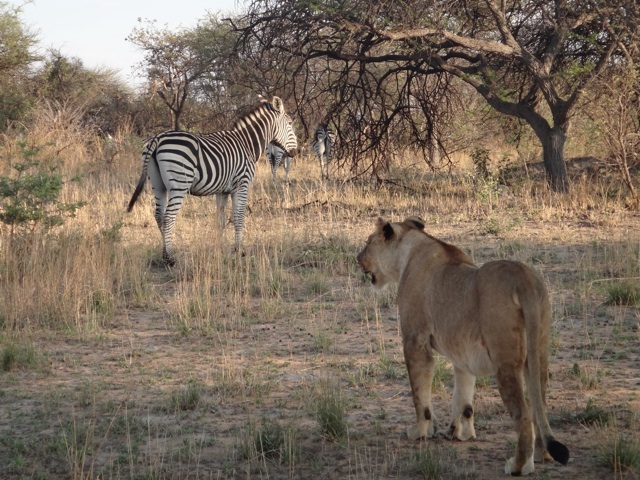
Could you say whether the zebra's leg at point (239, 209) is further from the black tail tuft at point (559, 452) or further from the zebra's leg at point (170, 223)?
the black tail tuft at point (559, 452)

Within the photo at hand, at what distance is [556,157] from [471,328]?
392 inches

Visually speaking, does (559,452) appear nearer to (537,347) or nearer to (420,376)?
(537,347)

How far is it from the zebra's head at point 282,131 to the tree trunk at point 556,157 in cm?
388

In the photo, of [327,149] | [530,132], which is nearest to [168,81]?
[327,149]

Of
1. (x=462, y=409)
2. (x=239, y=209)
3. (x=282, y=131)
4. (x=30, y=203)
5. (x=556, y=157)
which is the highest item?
(x=282, y=131)

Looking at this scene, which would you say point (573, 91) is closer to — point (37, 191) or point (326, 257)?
point (326, 257)

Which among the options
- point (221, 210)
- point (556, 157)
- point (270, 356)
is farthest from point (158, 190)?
point (556, 157)

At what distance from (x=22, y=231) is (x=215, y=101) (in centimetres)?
1802

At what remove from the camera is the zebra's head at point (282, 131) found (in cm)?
1232

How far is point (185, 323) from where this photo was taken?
23.6 ft

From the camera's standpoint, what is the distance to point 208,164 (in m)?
10.6

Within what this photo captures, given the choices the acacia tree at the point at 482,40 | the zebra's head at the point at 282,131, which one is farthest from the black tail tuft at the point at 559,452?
the zebra's head at the point at 282,131

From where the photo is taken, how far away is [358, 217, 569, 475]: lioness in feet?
12.7

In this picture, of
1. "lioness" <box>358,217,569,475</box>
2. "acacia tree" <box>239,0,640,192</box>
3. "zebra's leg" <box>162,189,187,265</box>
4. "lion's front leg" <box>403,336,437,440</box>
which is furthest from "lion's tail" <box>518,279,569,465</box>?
"acacia tree" <box>239,0,640,192</box>
